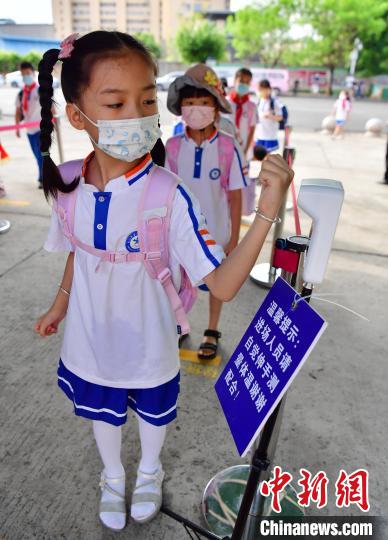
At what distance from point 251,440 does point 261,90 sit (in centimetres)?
629

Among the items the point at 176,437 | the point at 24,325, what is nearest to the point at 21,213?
the point at 24,325

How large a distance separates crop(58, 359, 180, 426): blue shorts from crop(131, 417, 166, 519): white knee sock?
10 centimetres

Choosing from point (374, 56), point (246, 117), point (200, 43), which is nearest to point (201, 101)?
point (246, 117)

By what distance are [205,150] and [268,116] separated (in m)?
4.65

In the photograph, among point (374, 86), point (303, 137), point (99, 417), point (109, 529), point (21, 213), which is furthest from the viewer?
point (374, 86)

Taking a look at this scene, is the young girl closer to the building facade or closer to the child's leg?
the child's leg

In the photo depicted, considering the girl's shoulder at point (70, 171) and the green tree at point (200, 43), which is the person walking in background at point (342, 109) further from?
the green tree at point (200, 43)

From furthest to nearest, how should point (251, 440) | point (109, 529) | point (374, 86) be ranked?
1. point (374, 86)
2. point (109, 529)
3. point (251, 440)

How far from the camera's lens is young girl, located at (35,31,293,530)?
3.68 ft

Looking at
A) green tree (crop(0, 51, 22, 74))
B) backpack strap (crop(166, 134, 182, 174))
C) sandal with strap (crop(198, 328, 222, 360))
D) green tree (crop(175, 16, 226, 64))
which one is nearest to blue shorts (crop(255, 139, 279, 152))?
backpack strap (crop(166, 134, 182, 174))

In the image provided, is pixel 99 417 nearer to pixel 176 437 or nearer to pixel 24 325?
pixel 176 437

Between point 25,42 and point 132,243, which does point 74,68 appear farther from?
point 25,42

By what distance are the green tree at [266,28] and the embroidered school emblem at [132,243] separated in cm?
4066

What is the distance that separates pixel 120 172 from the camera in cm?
127
